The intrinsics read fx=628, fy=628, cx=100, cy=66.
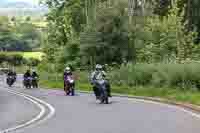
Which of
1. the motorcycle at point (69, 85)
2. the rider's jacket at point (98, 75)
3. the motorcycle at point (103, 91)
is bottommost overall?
the motorcycle at point (69, 85)

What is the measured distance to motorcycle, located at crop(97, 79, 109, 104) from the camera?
26.5 m

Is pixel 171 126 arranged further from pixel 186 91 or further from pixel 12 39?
pixel 12 39

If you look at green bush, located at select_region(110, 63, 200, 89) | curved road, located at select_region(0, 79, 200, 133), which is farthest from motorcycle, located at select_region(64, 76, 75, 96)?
curved road, located at select_region(0, 79, 200, 133)

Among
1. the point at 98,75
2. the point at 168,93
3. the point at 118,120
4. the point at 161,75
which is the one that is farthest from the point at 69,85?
the point at 118,120

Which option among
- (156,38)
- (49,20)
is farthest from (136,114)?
(49,20)

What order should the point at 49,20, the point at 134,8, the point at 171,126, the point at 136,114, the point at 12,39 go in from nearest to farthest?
the point at 171,126, the point at 136,114, the point at 134,8, the point at 49,20, the point at 12,39

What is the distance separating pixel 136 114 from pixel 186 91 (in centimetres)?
993

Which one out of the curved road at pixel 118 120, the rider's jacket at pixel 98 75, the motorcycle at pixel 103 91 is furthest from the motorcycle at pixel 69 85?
the curved road at pixel 118 120

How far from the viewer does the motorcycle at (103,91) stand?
26.5m

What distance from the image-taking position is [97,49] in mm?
52406

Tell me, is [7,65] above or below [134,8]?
below

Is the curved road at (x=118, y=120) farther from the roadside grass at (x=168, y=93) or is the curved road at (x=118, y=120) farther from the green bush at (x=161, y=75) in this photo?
the green bush at (x=161, y=75)

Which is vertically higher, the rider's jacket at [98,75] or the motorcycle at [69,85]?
the rider's jacket at [98,75]

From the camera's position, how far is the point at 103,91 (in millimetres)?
26438
